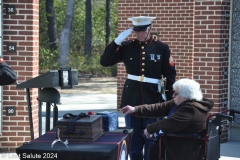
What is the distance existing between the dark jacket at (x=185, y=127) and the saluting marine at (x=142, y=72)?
100cm

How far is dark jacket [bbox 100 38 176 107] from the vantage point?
291 inches

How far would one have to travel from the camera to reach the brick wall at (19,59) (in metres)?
8.96

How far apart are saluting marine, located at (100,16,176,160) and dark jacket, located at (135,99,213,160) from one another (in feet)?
3.28

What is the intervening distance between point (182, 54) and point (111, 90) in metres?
9.14

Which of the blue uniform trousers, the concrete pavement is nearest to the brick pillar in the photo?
the concrete pavement

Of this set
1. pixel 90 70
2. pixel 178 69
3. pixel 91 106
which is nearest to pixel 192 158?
pixel 178 69

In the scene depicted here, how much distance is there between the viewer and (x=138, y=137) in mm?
7402

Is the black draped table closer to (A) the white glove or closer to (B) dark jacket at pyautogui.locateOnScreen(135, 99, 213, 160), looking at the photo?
(B) dark jacket at pyautogui.locateOnScreen(135, 99, 213, 160)

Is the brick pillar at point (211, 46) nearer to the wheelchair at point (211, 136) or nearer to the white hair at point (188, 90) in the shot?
the wheelchair at point (211, 136)

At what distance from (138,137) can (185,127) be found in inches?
48.6

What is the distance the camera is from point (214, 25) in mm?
9977

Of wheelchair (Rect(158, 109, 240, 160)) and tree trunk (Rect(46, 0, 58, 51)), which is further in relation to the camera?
tree trunk (Rect(46, 0, 58, 51))

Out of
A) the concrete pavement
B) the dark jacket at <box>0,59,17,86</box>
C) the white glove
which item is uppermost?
the white glove

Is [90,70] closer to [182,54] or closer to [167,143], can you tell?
[182,54]
